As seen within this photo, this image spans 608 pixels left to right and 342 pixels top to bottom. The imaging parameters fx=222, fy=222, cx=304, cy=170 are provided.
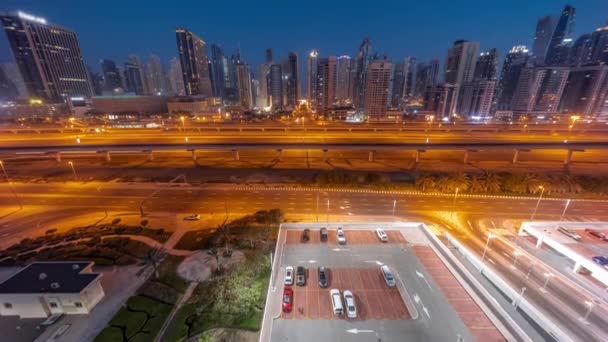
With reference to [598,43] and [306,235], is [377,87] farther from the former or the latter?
[598,43]

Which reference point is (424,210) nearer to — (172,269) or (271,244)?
(271,244)

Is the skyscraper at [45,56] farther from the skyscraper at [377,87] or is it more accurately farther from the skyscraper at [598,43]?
the skyscraper at [598,43]

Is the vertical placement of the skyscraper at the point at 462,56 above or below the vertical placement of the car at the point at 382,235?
above

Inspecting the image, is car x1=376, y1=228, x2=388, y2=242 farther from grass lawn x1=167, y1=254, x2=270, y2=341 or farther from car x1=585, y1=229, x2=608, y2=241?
car x1=585, y1=229, x2=608, y2=241

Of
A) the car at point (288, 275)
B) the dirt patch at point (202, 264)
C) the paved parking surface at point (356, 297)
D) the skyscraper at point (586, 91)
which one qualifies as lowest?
the dirt patch at point (202, 264)

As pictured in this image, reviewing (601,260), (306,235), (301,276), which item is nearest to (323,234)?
(306,235)

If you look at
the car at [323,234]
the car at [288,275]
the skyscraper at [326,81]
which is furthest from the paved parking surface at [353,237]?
the skyscraper at [326,81]

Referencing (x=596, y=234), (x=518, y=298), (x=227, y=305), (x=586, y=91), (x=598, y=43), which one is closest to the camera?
(x=518, y=298)
